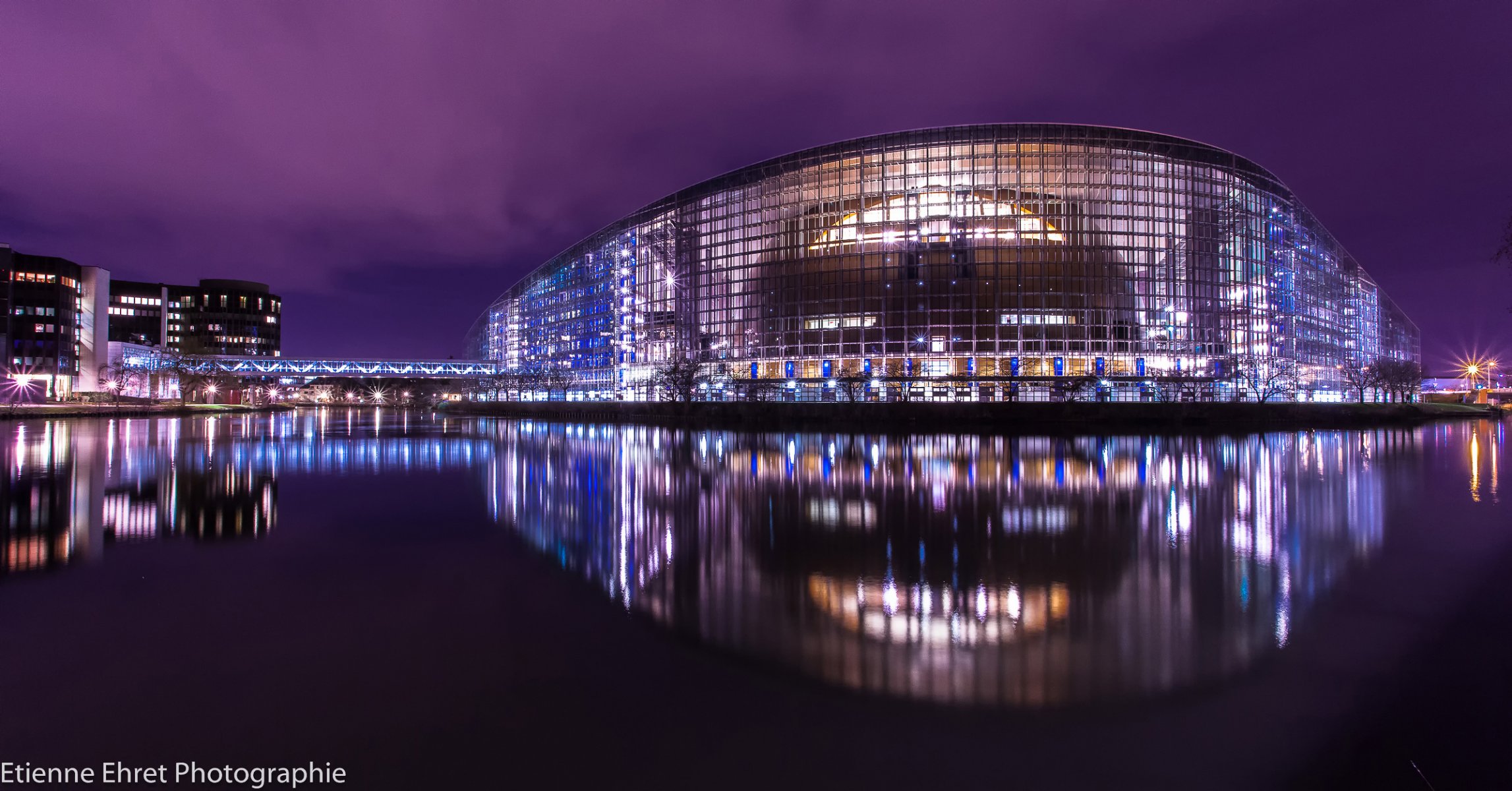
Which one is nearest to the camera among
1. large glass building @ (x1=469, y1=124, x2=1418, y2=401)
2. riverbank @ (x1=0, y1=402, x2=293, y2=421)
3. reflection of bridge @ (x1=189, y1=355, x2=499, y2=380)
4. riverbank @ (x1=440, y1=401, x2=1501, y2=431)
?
riverbank @ (x1=440, y1=401, x2=1501, y2=431)

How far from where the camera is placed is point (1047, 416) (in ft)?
184

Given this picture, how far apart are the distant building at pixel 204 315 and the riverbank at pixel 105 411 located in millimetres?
70112

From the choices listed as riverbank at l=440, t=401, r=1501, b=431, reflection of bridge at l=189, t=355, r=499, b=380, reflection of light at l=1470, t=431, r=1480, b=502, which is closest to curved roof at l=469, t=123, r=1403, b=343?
riverbank at l=440, t=401, r=1501, b=431

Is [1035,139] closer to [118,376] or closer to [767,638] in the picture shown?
[767,638]

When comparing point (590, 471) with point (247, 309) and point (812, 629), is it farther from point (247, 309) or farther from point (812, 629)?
point (247, 309)

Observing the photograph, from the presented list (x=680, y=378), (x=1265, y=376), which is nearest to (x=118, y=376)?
(x=680, y=378)

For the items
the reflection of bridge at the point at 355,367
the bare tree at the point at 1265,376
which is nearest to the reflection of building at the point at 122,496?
the bare tree at the point at 1265,376

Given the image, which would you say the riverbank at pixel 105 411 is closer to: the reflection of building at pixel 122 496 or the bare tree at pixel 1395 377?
the reflection of building at pixel 122 496

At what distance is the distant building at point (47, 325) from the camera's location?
286ft

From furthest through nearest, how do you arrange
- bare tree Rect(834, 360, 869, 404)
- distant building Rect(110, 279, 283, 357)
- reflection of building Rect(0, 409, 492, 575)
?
distant building Rect(110, 279, 283, 357) → bare tree Rect(834, 360, 869, 404) → reflection of building Rect(0, 409, 492, 575)

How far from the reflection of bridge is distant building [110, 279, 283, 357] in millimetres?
26245

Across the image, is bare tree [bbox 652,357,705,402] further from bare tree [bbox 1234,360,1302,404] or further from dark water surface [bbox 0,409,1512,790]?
bare tree [bbox 1234,360,1302,404]

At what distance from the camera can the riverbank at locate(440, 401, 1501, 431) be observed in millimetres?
54469

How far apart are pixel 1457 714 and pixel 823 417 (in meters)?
54.0
